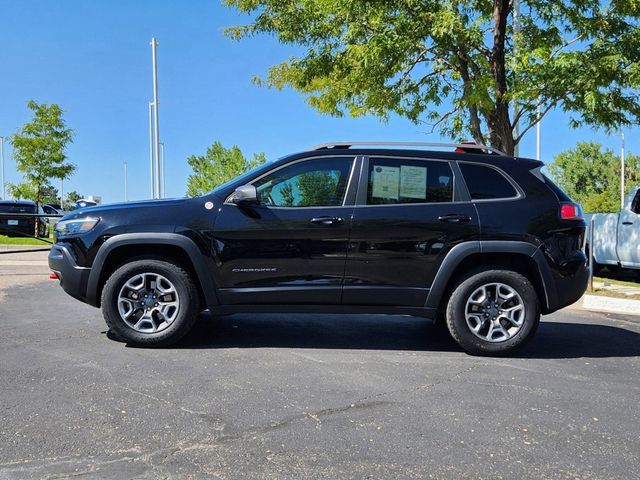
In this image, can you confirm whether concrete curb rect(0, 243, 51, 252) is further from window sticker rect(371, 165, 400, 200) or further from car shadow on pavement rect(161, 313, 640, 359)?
window sticker rect(371, 165, 400, 200)

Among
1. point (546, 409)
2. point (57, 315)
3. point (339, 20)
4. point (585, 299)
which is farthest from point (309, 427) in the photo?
point (339, 20)

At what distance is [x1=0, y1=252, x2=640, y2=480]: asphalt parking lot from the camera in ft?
9.16

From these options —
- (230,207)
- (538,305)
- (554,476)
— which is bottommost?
(554,476)

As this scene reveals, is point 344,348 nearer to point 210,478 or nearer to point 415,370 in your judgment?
point 415,370

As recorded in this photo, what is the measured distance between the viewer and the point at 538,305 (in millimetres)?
4883

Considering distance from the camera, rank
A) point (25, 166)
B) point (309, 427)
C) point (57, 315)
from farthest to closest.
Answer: point (25, 166) → point (57, 315) → point (309, 427)

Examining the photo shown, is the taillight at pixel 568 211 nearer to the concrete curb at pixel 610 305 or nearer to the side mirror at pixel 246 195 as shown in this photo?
the side mirror at pixel 246 195

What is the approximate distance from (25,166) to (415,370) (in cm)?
2287

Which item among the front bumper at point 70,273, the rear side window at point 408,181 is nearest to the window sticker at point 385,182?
the rear side window at point 408,181

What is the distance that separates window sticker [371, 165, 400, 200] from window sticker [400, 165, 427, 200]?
5 cm

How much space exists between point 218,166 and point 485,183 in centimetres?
2856

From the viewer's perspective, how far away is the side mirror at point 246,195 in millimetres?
Result: 4723

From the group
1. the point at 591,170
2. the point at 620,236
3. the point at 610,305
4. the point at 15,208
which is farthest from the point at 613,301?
the point at 591,170

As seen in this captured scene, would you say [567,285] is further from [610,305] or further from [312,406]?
→ [610,305]
